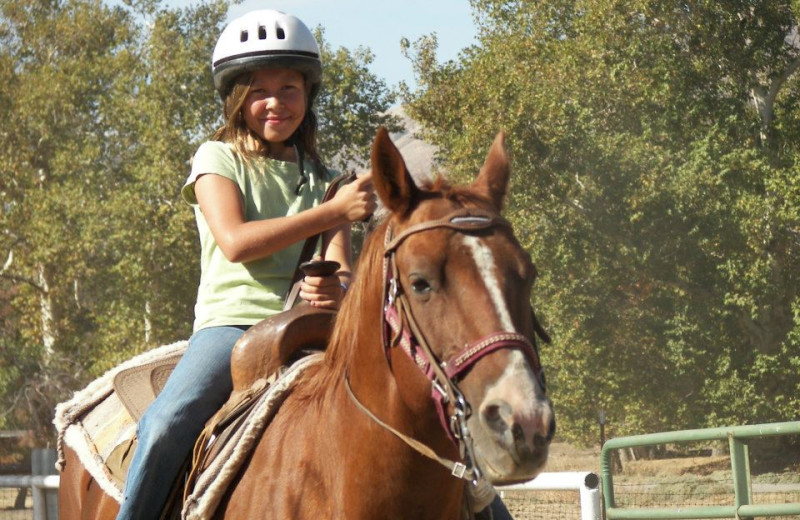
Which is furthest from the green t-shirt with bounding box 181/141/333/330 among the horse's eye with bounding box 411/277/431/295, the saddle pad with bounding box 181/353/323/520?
the horse's eye with bounding box 411/277/431/295

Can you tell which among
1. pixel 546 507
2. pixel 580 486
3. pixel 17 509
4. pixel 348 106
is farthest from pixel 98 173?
pixel 580 486

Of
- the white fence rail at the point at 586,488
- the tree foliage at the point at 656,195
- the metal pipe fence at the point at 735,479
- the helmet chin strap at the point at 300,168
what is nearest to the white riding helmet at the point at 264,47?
the helmet chin strap at the point at 300,168

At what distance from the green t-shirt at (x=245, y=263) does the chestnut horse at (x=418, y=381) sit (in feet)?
1.97

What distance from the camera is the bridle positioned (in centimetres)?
297

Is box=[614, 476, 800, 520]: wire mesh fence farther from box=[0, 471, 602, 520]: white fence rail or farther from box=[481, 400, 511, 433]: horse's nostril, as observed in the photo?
box=[481, 400, 511, 433]: horse's nostril

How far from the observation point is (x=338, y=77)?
42.6 metres

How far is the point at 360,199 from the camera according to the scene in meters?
3.84

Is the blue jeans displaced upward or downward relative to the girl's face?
downward

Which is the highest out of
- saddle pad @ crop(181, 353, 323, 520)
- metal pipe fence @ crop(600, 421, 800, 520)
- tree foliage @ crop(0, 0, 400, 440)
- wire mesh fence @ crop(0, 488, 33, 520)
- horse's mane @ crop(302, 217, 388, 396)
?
tree foliage @ crop(0, 0, 400, 440)

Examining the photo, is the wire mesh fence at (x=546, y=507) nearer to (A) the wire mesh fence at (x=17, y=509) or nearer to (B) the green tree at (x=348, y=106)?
(A) the wire mesh fence at (x=17, y=509)

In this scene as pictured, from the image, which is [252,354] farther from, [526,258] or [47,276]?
[47,276]

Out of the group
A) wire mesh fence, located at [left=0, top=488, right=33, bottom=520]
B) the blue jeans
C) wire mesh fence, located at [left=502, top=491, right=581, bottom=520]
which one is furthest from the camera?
wire mesh fence, located at [left=0, top=488, right=33, bottom=520]

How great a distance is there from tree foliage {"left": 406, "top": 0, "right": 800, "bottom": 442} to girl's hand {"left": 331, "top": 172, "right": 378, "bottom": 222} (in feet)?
98.7

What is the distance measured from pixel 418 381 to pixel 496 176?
0.72m
